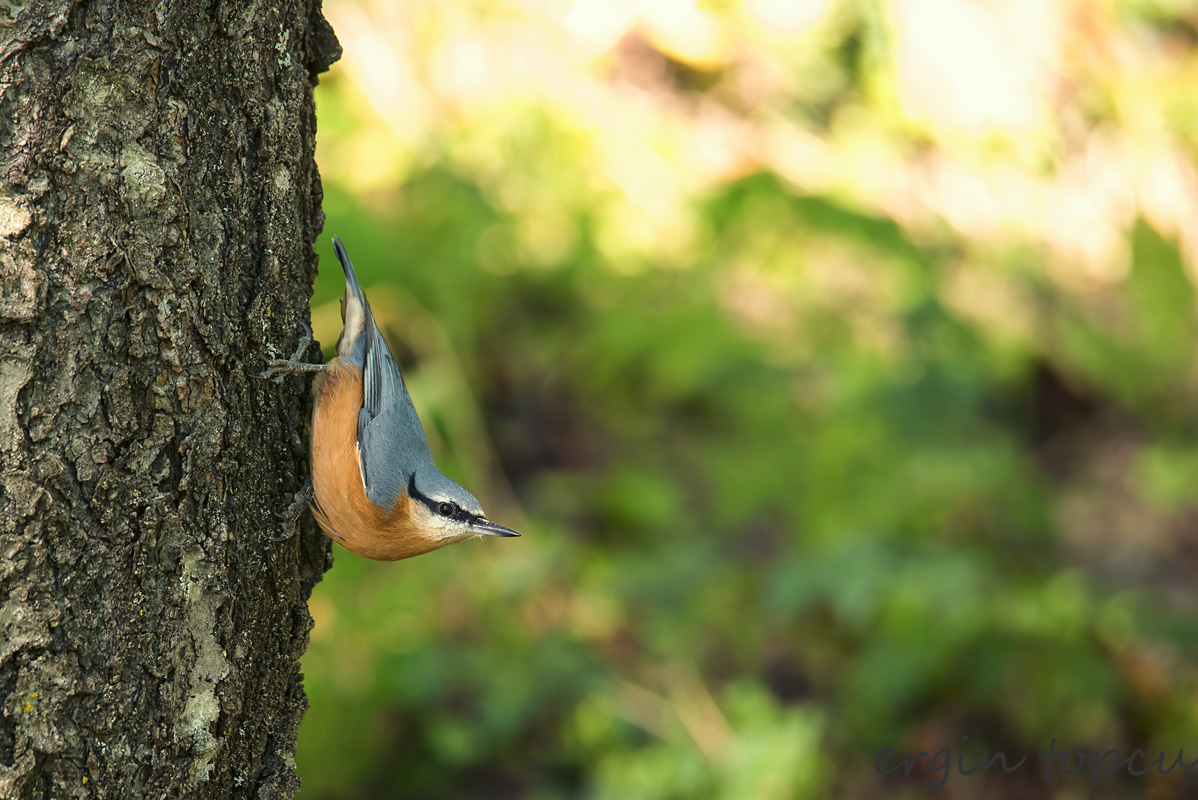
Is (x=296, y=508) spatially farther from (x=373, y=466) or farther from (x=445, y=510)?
(x=445, y=510)

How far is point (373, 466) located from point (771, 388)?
309cm

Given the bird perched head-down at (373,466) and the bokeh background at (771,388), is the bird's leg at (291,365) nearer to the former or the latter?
the bird perched head-down at (373,466)

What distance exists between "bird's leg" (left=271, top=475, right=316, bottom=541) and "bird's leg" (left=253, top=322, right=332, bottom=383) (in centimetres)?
23

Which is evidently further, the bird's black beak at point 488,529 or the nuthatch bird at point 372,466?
the bird's black beak at point 488,529

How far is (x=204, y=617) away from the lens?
63.2 inches

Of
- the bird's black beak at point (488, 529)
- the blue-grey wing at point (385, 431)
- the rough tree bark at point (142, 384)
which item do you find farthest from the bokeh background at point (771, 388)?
the rough tree bark at point (142, 384)

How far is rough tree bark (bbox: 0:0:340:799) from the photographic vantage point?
1.40 metres

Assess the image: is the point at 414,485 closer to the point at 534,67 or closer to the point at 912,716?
the point at 912,716

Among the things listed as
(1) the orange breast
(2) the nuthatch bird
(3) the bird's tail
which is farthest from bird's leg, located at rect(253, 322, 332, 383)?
(3) the bird's tail

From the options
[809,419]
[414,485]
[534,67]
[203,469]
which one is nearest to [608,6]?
[534,67]

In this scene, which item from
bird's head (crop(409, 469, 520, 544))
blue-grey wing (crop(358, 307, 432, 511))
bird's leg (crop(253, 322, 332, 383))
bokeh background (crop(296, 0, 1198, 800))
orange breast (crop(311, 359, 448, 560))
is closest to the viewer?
bird's leg (crop(253, 322, 332, 383))

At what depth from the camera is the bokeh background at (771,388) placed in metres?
3.88

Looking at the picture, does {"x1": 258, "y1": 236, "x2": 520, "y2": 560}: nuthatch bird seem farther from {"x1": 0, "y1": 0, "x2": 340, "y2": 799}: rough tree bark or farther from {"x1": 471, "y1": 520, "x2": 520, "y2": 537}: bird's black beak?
{"x1": 0, "y1": 0, "x2": 340, "y2": 799}: rough tree bark

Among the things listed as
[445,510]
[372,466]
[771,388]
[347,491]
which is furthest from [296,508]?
[771,388]
